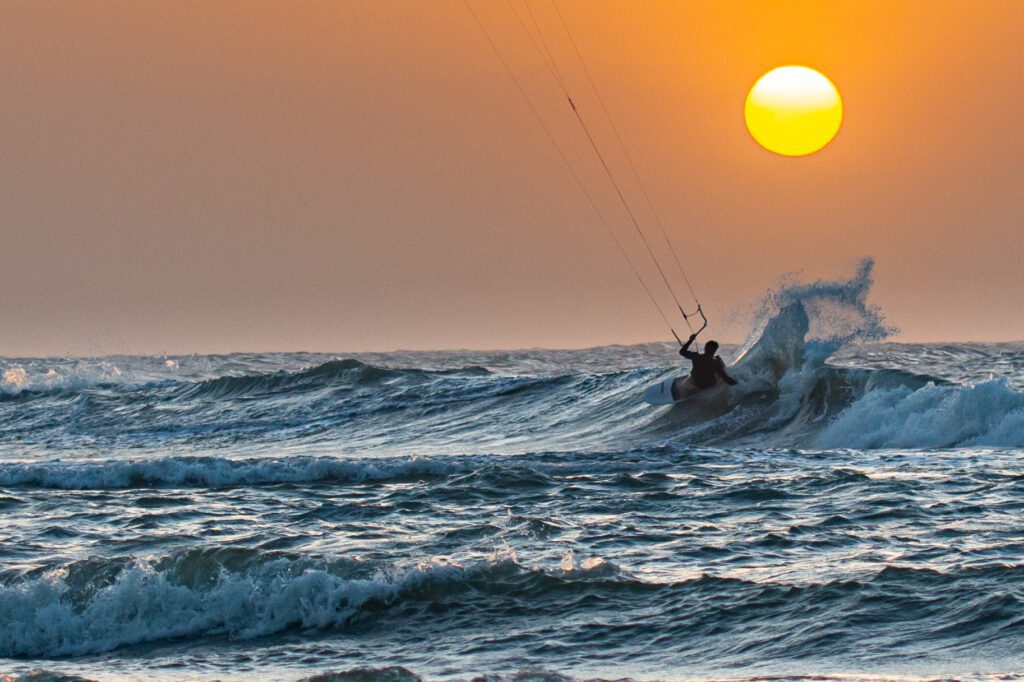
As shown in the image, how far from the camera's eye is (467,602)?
392 inches

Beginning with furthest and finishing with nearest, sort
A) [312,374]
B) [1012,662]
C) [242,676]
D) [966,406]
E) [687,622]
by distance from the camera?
1. [312,374]
2. [966,406]
3. [687,622]
4. [242,676]
5. [1012,662]

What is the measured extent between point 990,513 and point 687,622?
445 centimetres

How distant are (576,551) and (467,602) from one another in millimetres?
1583

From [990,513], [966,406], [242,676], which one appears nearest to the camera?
[242,676]

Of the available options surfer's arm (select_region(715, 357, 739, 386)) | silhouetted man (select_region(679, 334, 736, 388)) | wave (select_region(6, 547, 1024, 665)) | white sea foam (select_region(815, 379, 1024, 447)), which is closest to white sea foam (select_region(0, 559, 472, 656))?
wave (select_region(6, 547, 1024, 665))

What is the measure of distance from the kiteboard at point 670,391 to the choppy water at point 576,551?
380mm

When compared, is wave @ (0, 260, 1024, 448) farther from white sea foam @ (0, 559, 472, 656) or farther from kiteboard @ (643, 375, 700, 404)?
white sea foam @ (0, 559, 472, 656)

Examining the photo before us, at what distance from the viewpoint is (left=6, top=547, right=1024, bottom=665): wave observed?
8.84 metres

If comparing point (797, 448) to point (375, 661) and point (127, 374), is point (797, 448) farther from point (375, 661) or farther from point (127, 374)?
point (127, 374)

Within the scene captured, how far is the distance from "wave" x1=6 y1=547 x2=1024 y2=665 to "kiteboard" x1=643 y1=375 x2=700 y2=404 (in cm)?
1343

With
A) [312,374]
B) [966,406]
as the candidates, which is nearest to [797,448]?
[966,406]

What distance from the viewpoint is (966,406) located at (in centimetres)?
1923

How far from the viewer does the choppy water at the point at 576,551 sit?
873 cm

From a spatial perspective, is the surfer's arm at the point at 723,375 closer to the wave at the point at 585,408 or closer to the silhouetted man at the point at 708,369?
the silhouetted man at the point at 708,369
